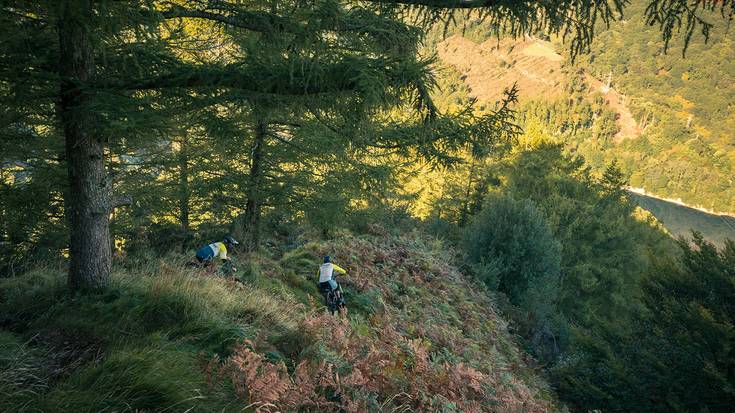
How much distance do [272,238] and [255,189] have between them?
15.8 ft

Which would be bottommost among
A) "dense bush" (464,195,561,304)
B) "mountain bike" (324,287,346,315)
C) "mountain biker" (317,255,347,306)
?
"dense bush" (464,195,561,304)

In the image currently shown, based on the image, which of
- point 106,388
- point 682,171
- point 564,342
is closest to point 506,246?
point 564,342

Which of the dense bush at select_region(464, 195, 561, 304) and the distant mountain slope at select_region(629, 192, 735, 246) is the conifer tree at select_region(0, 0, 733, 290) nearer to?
the dense bush at select_region(464, 195, 561, 304)

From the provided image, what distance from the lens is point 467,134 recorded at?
21.0ft

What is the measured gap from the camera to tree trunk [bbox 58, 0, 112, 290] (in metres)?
4.46

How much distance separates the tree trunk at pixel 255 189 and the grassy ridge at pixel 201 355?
3.19 metres

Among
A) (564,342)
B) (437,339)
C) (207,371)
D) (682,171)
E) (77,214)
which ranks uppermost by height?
(77,214)

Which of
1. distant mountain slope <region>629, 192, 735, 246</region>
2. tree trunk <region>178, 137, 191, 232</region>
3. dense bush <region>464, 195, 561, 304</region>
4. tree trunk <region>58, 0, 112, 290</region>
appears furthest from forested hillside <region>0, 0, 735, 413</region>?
distant mountain slope <region>629, 192, 735, 246</region>

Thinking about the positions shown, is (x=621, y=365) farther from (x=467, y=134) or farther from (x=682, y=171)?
(x=682, y=171)

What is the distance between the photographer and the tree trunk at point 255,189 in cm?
1038

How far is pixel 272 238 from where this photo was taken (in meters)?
14.9

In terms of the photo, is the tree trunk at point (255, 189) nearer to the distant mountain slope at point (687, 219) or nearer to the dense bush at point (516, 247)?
the dense bush at point (516, 247)

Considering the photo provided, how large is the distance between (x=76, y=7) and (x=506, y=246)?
19698 millimetres

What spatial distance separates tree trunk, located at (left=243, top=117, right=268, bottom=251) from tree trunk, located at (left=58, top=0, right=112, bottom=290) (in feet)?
16.8
